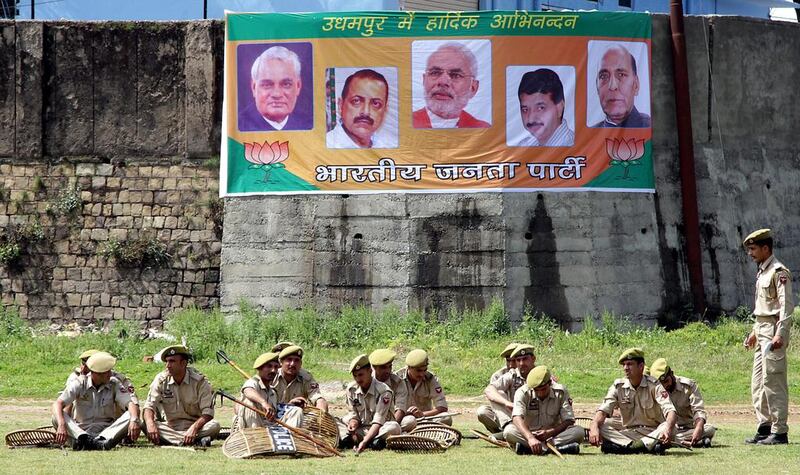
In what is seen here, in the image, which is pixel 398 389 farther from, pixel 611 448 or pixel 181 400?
pixel 611 448

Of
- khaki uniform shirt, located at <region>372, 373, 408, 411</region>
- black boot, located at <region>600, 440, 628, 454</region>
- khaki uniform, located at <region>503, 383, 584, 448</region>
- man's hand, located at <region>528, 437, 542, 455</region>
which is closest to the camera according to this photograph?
man's hand, located at <region>528, 437, 542, 455</region>

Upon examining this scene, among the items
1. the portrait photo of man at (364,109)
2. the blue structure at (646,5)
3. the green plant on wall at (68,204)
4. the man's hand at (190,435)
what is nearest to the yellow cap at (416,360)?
the man's hand at (190,435)

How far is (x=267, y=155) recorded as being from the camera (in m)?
21.1

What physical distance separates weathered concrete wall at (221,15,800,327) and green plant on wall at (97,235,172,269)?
111 cm

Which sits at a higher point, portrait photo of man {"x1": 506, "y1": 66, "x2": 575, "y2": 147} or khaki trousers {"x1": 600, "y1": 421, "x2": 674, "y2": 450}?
portrait photo of man {"x1": 506, "y1": 66, "x2": 575, "y2": 147}

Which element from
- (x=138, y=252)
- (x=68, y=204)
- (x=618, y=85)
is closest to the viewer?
(x=618, y=85)

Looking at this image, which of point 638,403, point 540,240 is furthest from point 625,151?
point 638,403

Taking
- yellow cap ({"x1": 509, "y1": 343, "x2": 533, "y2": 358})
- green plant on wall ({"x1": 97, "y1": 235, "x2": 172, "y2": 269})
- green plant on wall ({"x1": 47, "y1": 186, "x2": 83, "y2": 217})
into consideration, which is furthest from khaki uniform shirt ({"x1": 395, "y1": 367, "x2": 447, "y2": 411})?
green plant on wall ({"x1": 47, "y1": 186, "x2": 83, "y2": 217})

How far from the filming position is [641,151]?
2144 centimetres

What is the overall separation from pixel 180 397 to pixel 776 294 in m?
5.66

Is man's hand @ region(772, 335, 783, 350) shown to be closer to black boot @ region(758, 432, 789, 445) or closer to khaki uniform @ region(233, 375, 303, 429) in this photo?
black boot @ region(758, 432, 789, 445)

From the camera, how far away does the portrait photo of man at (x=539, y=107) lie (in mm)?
20875

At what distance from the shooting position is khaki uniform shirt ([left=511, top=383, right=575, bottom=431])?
12.5 metres

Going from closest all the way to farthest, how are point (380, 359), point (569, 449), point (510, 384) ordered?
point (569, 449) → point (380, 359) → point (510, 384)
